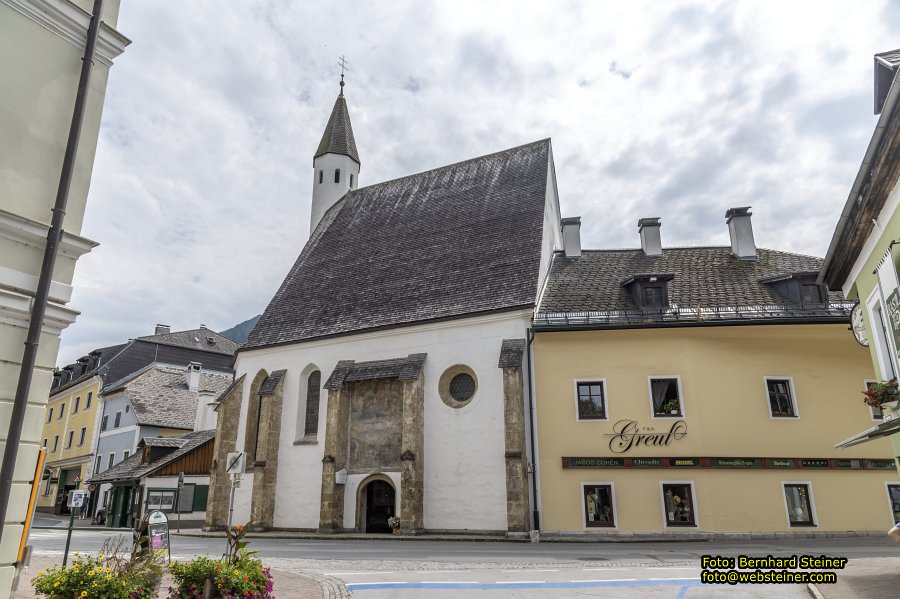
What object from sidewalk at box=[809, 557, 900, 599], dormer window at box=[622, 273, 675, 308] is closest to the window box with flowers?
sidewalk at box=[809, 557, 900, 599]

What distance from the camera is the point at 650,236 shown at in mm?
26641

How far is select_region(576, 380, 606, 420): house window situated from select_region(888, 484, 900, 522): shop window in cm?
867

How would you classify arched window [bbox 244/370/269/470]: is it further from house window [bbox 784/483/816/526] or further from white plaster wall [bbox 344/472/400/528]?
house window [bbox 784/483/816/526]

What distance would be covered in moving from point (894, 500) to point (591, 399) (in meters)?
9.32

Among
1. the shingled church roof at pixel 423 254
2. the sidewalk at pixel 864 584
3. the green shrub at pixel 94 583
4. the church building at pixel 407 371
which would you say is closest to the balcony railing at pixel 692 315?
the church building at pixel 407 371

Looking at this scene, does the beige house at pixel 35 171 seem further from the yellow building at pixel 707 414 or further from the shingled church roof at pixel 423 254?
the shingled church roof at pixel 423 254

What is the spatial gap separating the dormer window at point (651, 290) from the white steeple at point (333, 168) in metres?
21.2

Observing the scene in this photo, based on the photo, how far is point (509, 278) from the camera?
2433 cm

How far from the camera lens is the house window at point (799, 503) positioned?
19.1 m

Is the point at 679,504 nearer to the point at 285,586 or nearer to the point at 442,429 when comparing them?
the point at 442,429

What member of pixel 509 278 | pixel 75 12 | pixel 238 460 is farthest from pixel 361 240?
pixel 75 12

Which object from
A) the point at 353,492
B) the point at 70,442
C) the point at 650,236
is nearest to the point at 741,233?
the point at 650,236

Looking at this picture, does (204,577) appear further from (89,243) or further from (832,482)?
(832,482)

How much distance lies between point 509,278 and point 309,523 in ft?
40.1
